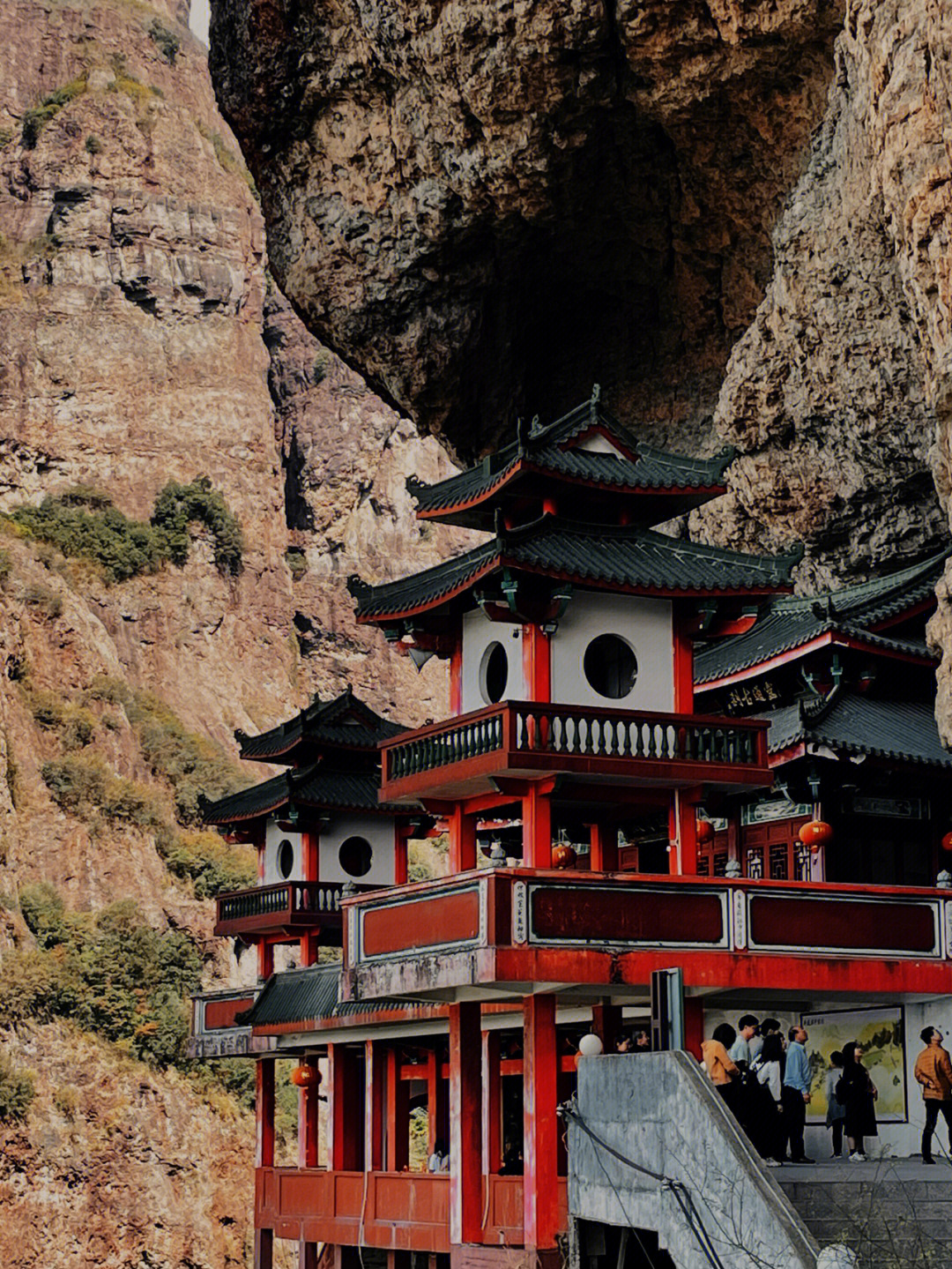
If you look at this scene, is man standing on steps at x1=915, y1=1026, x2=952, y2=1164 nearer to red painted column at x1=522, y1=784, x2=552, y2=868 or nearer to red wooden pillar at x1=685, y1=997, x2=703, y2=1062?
red wooden pillar at x1=685, y1=997, x2=703, y2=1062

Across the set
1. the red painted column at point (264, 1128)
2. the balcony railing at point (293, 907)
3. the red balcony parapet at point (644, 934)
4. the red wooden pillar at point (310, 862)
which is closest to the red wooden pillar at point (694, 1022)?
the red balcony parapet at point (644, 934)

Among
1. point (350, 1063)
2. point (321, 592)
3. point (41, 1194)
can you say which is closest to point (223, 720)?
point (321, 592)

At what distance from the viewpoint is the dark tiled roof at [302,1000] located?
3222 centimetres

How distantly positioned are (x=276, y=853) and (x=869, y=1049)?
1446 cm

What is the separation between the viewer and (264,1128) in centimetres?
3888

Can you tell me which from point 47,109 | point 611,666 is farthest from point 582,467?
point 47,109

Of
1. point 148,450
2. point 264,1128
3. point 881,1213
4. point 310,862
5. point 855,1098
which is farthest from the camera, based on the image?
point 148,450

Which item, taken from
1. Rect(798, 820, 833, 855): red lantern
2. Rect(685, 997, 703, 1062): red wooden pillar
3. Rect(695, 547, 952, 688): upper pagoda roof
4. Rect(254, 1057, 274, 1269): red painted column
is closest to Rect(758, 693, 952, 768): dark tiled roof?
Rect(695, 547, 952, 688): upper pagoda roof

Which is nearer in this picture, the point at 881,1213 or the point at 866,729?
the point at 881,1213

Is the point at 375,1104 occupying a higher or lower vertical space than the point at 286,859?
lower

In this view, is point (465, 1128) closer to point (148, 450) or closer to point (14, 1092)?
point (14, 1092)

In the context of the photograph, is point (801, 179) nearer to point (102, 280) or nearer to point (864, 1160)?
point (864, 1160)

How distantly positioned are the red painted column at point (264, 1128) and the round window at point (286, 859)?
158 inches

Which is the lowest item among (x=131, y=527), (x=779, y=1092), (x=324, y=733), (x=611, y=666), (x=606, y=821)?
(x=779, y=1092)
